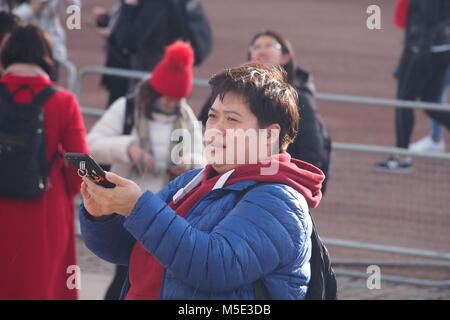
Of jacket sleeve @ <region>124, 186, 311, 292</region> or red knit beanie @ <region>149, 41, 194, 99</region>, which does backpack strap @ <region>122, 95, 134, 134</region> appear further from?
jacket sleeve @ <region>124, 186, 311, 292</region>

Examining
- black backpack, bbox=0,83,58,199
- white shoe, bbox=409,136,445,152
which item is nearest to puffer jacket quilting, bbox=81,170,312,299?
black backpack, bbox=0,83,58,199

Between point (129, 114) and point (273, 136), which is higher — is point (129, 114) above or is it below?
below

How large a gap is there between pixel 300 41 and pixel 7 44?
13.4 metres

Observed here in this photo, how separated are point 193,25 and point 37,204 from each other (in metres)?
3.18

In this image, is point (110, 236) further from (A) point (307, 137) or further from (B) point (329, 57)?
(B) point (329, 57)

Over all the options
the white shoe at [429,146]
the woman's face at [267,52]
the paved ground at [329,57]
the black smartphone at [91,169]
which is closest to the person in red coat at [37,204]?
the paved ground at [329,57]

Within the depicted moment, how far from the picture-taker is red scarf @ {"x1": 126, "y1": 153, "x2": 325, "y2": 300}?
2.46 m

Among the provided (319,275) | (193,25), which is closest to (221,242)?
(319,275)

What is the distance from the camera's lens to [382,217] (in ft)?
21.0

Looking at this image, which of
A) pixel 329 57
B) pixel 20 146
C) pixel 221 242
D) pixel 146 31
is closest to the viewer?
pixel 221 242

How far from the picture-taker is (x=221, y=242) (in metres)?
2.28

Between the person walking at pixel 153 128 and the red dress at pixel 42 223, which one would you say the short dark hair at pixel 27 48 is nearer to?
the red dress at pixel 42 223

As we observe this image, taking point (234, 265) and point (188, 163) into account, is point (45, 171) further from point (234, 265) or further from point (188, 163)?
point (234, 265)

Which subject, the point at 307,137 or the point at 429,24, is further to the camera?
the point at 429,24
